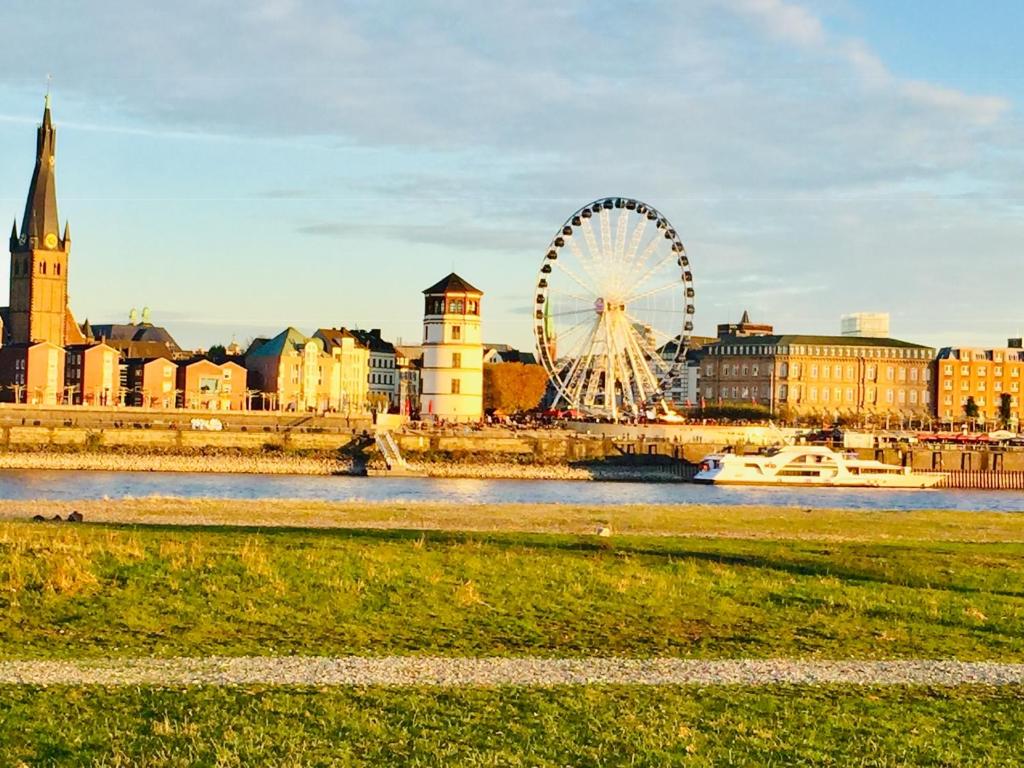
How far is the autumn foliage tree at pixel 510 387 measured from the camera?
189375mm

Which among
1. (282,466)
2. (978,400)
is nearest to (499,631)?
(282,466)

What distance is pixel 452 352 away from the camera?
12194 cm

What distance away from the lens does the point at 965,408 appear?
192 metres

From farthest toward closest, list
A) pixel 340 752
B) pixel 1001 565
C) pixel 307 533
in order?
pixel 307 533 < pixel 1001 565 < pixel 340 752

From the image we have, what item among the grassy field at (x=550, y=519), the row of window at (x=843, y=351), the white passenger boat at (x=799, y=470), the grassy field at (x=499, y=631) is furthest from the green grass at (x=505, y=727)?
the row of window at (x=843, y=351)

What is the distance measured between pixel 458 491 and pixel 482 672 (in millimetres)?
63002

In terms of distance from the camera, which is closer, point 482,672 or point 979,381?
point 482,672

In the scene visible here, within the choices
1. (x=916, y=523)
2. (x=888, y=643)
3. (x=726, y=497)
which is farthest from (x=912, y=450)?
(x=888, y=643)

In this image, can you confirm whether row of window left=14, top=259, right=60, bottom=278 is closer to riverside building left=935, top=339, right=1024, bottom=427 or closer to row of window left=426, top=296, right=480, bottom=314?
row of window left=426, top=296, right=480, bottom=314

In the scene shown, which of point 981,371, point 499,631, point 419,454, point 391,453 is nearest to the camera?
point 499,631

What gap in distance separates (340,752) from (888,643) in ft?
29.4

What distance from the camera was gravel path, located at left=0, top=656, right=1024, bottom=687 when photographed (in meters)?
15.9

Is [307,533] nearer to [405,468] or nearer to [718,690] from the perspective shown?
[718,690]

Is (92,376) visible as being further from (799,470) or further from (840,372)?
(840,372)
